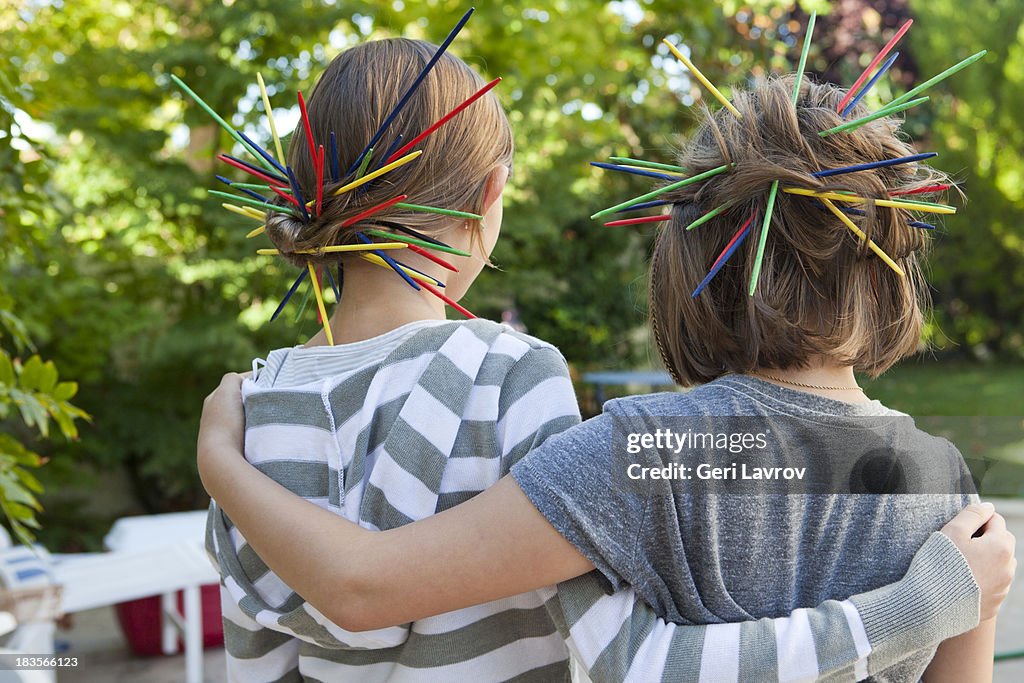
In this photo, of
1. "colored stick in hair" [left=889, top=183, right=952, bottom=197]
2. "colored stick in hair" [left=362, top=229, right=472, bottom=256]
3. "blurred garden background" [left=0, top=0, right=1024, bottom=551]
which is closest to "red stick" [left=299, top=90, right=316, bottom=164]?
"colored stick in hair" [left=362, top=229, right=472, bottom=256]

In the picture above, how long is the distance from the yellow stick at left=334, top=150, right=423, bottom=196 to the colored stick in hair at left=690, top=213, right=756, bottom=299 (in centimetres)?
35

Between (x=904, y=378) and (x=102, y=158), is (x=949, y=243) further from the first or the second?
(x=102, y=158)

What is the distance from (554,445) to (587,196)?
15.9 feet

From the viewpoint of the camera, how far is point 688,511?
36.9 inches

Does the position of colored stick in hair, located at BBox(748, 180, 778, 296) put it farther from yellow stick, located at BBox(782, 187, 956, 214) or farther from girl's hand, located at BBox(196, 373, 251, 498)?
girl's hand, located at BBox(196, 373, 251, 498)

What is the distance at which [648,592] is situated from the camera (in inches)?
36.9

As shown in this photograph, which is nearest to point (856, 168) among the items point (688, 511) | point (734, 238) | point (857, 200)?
point (857, 200)

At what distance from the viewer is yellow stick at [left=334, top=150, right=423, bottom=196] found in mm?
1056

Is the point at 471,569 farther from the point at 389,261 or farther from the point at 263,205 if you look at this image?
the point at 263,205

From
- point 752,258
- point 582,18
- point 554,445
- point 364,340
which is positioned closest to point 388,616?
point 554,445

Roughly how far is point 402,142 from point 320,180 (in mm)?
109

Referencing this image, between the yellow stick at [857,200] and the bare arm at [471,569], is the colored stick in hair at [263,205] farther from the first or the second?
the yellow stick at [857,200]

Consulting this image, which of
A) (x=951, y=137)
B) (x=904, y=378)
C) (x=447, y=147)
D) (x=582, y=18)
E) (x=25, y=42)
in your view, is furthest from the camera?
(x=951, y=137)

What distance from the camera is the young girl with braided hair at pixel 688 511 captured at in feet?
2.98
